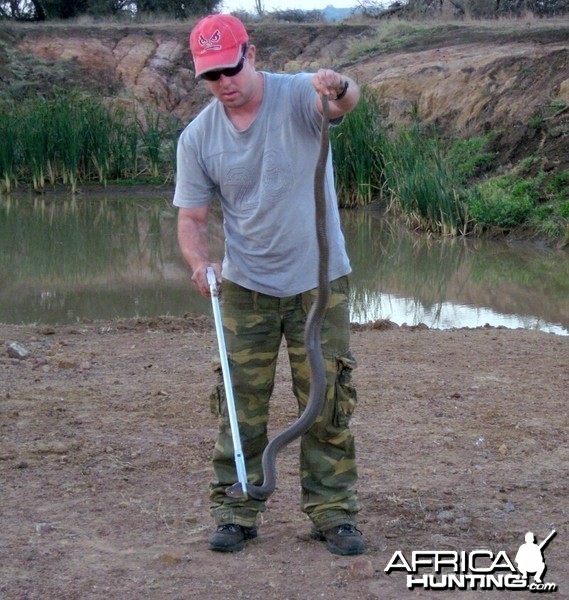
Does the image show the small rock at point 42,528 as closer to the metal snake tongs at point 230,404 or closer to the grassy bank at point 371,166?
the metal snake tongs at point 230,404

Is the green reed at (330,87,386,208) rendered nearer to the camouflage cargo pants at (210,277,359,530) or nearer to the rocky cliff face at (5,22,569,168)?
the rocky cliff face at (5,22,569,168)

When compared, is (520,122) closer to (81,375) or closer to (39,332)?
(39,332)

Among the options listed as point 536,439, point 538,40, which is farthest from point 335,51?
point 536,439

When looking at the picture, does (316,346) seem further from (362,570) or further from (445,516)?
(445,516)

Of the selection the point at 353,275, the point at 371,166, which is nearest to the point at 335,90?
the point at 353,275

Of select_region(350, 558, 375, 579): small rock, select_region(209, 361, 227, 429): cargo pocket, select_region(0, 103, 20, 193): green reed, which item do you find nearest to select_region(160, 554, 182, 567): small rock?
select_region(209, 361, 227, 429): cargo pocket

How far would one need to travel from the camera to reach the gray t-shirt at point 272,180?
404 centimetres

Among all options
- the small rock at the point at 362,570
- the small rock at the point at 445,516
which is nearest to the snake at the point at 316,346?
the small rock at the point at 362,570

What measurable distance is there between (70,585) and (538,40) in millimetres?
21711

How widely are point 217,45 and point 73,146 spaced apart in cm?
1848

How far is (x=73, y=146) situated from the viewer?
71.7 feet

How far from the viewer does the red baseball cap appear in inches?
155

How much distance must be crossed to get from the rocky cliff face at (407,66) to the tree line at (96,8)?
461cm

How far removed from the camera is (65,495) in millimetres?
4855
